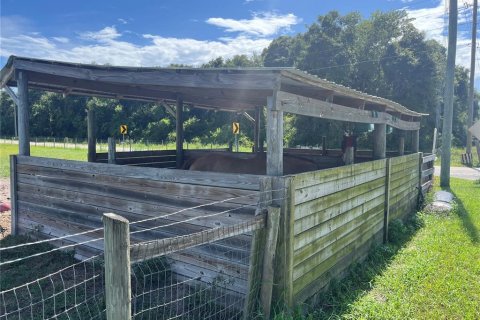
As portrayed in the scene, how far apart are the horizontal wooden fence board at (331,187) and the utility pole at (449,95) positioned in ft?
25.7

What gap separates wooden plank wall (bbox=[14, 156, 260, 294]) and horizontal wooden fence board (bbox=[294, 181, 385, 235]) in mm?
465

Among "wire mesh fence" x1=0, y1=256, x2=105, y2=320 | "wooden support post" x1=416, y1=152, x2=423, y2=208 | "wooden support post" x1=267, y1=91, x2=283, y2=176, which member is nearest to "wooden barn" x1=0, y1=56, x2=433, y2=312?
"wooden support post" x1=267, y1=91, x2=283, y2=176

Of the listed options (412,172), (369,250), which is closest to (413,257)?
(369,250)

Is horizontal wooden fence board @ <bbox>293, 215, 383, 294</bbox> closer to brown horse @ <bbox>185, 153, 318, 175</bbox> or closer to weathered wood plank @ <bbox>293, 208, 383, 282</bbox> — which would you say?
weathered wood plank @ <bbox>293, 208, 383, 282</bbox>

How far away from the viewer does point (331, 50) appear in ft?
82.4

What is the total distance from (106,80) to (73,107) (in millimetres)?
47268

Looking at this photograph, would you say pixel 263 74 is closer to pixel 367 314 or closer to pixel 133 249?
pixel 133 249

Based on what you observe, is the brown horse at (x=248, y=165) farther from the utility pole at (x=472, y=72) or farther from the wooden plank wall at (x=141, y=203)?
the utility pole at (x=472, y=72)

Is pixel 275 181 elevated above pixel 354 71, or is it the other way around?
pixel 354 71

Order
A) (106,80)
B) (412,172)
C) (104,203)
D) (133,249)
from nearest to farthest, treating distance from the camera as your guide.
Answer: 1. (133,249)
2. (106,80)
3. (104,203)
4. (412,172)

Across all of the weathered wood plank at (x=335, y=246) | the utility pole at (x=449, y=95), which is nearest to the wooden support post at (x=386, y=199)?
the weathered wood plank at (x=335, y=246)

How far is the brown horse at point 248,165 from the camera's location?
5512 mm

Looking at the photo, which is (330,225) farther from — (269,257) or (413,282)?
(413,282)

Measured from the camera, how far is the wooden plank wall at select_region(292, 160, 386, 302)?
10.9 ft
